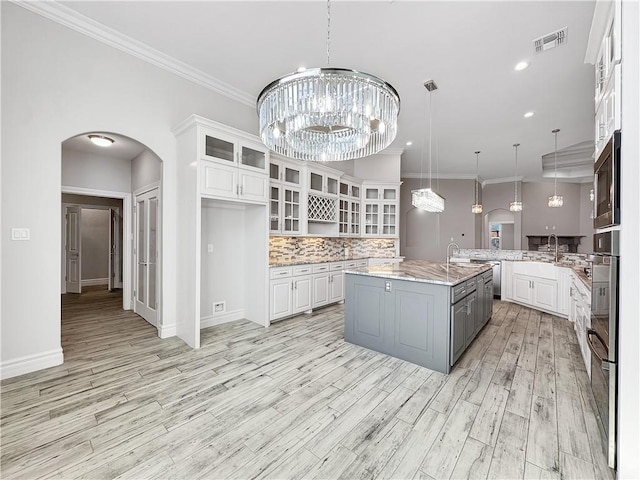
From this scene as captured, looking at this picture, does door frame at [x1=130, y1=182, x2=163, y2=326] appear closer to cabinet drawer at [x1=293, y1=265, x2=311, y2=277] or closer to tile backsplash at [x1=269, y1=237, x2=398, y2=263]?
tile backsplash at [x1=269, y1=237, x2=398, y2=263]

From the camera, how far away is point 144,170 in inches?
172

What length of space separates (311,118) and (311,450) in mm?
2154

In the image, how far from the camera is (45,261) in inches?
106

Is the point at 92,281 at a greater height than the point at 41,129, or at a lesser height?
lesser

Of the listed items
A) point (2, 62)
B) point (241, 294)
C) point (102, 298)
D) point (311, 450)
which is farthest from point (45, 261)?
point (102, 298)

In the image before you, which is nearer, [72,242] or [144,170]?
[144,170]

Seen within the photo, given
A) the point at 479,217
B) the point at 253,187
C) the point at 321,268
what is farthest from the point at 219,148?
the point at 479,217

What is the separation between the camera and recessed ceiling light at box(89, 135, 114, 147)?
3907 mm

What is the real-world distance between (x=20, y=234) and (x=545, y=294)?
277 inches

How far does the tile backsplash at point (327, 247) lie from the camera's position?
191 inches

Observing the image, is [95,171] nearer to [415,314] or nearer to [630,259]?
[415,314]

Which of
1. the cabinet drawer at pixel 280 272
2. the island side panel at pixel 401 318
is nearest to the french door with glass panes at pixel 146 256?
the cabinet drawer at pixel 280 272

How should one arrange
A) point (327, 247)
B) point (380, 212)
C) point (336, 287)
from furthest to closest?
point (380, 212) < point (327, 247) < point (336, 287)

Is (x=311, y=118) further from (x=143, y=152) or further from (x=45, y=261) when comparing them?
(x=143, y=152)
